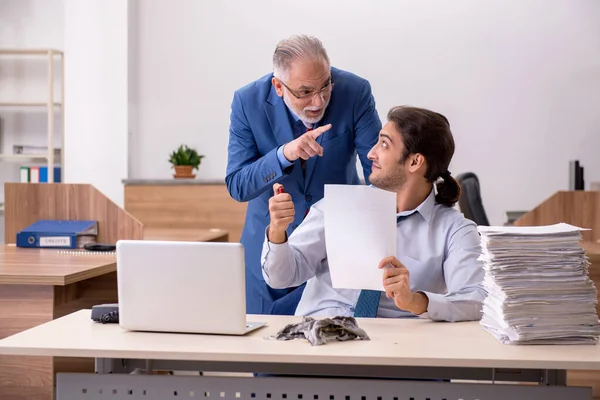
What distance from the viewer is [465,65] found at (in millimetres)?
7066

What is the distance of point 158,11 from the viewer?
7293mm

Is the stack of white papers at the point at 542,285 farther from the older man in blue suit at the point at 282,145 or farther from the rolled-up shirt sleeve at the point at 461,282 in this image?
the older man in blue suit at the point at 282,145

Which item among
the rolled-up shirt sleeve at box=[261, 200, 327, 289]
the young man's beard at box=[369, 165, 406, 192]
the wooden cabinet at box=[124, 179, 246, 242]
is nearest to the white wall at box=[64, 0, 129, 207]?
the wooden cabinet at box=[124, 179, 246, 242]

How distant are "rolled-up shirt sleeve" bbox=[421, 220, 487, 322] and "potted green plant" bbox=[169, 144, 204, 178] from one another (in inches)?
176

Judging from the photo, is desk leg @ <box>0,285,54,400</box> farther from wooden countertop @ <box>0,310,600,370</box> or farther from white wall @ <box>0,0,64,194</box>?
white wall @ <box>0,0,64,194</box>

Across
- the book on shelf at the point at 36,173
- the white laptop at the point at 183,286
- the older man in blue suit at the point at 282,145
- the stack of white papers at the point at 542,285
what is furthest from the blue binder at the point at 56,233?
the book on shelf at the point at 36,173

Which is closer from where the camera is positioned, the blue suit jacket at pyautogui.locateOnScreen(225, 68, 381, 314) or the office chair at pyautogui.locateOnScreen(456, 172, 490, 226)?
the blue suit jacket at pyautogui.locateOnScreen(225, 68, 381, 314)

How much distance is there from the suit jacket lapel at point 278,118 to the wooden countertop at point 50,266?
0.82 m

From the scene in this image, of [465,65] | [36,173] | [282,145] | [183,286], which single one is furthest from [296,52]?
[36,173]

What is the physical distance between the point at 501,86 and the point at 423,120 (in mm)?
4928

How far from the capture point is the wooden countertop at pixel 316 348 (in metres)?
1.62

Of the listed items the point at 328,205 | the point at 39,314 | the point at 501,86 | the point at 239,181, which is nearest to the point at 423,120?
the point at 328,205

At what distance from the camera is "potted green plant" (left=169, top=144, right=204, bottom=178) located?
6568 millimetres

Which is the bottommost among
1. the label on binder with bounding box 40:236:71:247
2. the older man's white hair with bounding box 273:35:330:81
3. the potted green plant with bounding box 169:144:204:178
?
the label on binder with bounding box 40:236:71:247
